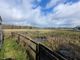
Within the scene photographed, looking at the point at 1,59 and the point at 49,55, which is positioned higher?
the point at 49,55

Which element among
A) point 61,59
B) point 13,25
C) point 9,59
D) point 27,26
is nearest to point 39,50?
point 61,59

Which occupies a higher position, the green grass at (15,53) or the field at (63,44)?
the green grass at (15,53)

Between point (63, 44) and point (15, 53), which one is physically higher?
point (15, 53)

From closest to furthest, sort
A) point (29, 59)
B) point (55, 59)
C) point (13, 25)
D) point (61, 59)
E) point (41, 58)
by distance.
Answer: point (61, 59)
point (55, 59)
point (41, 58)
point (29, 59)
point (13, 25)

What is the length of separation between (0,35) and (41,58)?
14.9ft

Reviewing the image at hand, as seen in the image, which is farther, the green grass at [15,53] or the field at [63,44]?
the field at [63,44]

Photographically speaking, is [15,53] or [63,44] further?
[63,44]

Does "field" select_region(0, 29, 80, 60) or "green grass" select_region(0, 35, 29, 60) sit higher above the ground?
"green grass" select_region(0, 35, 29, 60)

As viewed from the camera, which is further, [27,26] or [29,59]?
[27,26]

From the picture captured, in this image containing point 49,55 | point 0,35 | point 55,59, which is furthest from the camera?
point 0,35

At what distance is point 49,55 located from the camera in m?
5.25

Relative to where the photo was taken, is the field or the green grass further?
the field

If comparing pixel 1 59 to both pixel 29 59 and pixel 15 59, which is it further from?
pixel 29 59

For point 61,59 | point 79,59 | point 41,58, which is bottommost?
point 79,59
